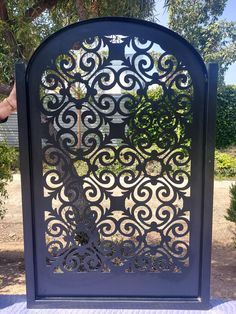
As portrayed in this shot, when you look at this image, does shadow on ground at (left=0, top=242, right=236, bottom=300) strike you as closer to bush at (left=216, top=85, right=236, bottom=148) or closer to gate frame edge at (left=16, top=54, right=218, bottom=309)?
gate frame edge at (left=16, top=54, right=218, bottom=309)

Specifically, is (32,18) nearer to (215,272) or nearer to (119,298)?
(119,298)

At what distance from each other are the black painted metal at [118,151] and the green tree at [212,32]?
865cm

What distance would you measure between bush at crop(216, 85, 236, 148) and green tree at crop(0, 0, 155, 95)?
7.52 m

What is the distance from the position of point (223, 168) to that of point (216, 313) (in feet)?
20.2

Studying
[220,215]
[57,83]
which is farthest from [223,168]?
[57,83]

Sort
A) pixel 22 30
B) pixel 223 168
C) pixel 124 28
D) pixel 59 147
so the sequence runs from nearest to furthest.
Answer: pixel 124 28, pixel 59 147, pixel 22 30, pixel 223 168

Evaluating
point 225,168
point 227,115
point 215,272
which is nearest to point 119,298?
point 215,272

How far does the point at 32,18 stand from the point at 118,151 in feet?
5.33

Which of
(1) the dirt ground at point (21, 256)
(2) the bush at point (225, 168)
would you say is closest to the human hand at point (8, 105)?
(1) the dirt ground at point (21, 256)

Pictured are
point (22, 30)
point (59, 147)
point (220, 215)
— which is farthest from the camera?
point (220, 215)

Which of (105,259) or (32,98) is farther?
(105,259)

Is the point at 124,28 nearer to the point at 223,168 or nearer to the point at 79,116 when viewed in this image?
the point at 79,116

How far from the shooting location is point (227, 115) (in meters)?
9.76

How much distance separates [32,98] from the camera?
1464 millimetres
